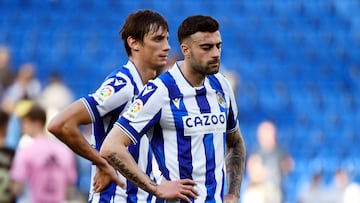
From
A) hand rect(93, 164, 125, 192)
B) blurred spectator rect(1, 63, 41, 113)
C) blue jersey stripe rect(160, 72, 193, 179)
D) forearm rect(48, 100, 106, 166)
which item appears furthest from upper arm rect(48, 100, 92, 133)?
blurred spectator rect(1, 63, 41, 113)

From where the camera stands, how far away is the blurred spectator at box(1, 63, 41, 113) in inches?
597

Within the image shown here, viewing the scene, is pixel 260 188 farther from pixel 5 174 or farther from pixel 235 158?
pixel 235 158

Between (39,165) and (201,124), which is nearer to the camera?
(201,124)

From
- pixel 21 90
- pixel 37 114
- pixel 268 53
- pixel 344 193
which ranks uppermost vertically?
pixel 268 53

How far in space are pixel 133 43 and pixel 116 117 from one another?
1.59 ft

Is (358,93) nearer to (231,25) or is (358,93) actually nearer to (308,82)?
(308,82)

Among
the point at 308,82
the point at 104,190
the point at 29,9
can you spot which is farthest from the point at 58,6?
the point at 104,190

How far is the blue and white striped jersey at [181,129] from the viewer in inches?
225

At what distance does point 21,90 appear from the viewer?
16.1m

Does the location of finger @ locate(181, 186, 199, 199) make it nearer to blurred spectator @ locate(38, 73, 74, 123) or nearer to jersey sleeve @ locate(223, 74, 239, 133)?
jersey sleeve @ locate(223, 74, 239, 133)

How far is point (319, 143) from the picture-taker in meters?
18.9

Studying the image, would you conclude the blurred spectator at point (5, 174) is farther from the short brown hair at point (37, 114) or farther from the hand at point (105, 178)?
the hand at point (105, 178)

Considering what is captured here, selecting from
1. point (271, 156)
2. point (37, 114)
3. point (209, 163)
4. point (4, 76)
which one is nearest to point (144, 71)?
point (209, 163)

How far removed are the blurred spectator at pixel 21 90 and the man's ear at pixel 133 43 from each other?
8301mm
